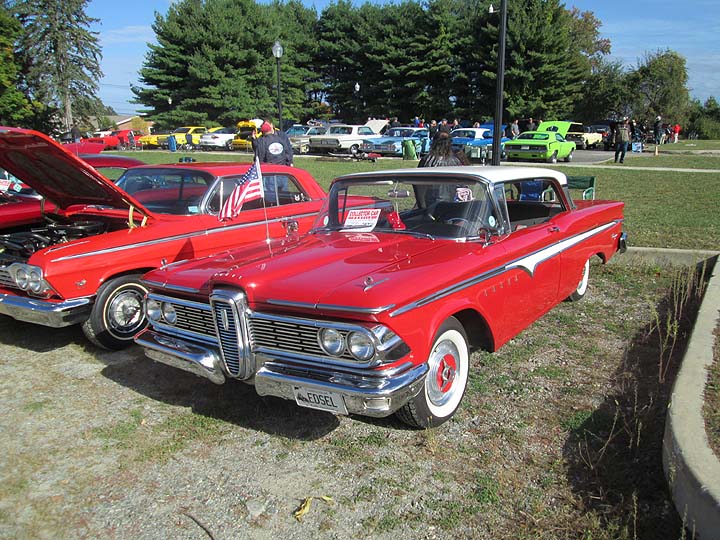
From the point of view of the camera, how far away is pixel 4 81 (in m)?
35.6

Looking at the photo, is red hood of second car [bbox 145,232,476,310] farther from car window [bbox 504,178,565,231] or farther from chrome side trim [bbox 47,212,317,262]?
car window [bbox 504,178,565,231]

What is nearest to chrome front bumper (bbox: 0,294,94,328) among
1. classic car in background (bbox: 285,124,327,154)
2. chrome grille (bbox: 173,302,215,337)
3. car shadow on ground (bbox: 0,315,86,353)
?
car shadow on ground (bbox: 0,315,86,353)

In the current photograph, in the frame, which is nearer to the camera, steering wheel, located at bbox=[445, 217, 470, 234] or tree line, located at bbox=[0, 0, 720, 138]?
steering wheel, located at bbox=[445, 217, 470, 234]

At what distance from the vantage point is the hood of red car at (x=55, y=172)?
494cm

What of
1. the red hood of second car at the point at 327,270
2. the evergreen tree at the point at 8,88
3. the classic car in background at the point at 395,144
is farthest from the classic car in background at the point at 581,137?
the evergreen tree at the point at 8,88

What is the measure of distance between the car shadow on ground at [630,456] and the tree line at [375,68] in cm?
4404

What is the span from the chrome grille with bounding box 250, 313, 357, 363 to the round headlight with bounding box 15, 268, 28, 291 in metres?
2.57

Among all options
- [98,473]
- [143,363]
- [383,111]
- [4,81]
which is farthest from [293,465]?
[383,111]

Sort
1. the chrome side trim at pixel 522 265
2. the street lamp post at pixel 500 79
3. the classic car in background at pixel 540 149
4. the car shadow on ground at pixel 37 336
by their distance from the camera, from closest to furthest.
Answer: the chrome side trim at pixel 522 265, the car shadow on ground at pixel 37 336, the street lamp post at pixel 500 79, the classic car in background at pixel 540 149

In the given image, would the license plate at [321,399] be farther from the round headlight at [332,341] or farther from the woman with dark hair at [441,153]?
the woman with dark hair at [441,153]

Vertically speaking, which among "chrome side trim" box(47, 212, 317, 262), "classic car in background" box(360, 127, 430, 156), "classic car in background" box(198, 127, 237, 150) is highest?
"classic car in background" box(198, 127, 237, 150)

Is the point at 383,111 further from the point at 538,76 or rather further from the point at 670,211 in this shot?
the point at 670,211

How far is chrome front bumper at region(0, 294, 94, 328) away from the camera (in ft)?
15.6

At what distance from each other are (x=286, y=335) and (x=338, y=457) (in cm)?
78
